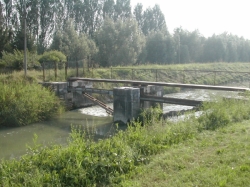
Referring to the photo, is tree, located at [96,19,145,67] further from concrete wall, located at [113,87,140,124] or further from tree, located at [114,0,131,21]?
concrete wall, located at [113,87,140,124]

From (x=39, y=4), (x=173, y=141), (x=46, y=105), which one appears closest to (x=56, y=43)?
(x=39, y=4)

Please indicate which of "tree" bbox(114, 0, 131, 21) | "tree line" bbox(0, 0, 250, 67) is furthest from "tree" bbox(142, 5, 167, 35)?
"tree" bbox(114, 0, 131, 21)

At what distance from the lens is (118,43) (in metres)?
34.9

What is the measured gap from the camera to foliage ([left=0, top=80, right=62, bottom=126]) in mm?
13352

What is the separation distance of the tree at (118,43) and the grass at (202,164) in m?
27.6

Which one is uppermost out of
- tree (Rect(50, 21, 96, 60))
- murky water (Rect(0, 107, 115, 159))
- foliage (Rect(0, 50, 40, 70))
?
tree (Rect(50, 21, 96, 60))

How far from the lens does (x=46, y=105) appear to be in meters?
14.9

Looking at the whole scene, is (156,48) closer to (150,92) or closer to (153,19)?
(153,19)

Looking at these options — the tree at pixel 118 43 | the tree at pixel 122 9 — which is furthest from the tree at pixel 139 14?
the tree at pixel 118 43

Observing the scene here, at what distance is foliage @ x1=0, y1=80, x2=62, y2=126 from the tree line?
37.6 ft

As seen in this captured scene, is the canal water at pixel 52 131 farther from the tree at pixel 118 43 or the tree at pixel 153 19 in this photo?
the tree at pixel 153 19

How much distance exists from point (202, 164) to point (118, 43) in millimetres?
30703

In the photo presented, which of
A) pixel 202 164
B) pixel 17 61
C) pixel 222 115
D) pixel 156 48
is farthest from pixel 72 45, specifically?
pixel 202 164

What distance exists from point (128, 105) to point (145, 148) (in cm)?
741
